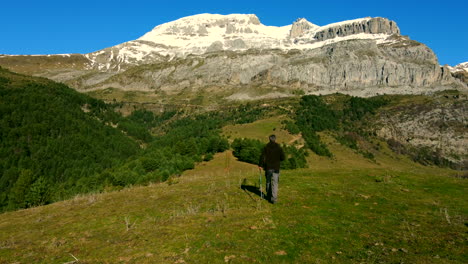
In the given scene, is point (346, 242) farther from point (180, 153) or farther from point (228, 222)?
point (180, 153)

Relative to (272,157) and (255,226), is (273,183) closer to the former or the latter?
(272,157)

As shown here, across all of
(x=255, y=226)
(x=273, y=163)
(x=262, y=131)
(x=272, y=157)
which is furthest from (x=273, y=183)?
(x=262, y=131)

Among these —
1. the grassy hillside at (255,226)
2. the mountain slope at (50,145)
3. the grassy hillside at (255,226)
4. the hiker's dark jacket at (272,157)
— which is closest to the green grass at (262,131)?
the mountain slope at (50,145)

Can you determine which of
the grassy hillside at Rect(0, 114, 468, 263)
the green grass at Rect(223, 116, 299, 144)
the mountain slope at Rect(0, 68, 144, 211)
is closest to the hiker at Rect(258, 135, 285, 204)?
the grassy hillside at Rect(0, 114, 468, 263)

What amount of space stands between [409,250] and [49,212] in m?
20.8

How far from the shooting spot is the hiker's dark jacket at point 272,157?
17.2 meters

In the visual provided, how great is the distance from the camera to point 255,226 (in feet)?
44.8

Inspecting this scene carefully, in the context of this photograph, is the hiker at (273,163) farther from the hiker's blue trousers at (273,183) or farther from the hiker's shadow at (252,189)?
the hiker's shadow at (252,189)

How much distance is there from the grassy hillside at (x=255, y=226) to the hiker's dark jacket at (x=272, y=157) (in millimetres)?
2123

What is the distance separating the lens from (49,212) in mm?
20734

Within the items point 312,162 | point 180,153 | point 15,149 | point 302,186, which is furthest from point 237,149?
point 15,149

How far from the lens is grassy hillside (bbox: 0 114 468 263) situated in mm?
10992

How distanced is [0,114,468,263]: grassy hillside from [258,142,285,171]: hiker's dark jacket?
6.96ft

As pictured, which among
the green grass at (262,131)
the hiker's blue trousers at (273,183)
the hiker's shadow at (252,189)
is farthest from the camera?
the green grass at (262,131)
